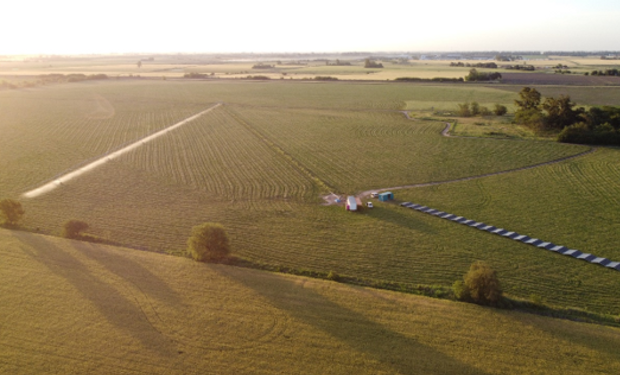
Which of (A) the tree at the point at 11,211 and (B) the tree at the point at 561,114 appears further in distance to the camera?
(B) the tree at the point at 561,114

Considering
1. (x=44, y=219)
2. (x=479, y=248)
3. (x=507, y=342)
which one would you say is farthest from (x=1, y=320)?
(x=479, y=248)

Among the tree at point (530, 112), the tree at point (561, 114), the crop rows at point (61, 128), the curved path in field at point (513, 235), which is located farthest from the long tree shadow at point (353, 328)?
the tree at point (561, 114)

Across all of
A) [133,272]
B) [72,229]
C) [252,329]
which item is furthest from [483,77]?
[252,329]

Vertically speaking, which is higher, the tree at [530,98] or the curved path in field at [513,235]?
the tree at [530,98]

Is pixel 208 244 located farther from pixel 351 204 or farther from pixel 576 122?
pixel 576 122

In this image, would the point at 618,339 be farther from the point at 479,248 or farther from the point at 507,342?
the point at 479,248

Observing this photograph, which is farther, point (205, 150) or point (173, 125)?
point (173, 125)

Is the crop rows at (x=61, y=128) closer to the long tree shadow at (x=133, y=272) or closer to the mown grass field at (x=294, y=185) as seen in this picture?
the mown grass field at (x=294, y=185)
